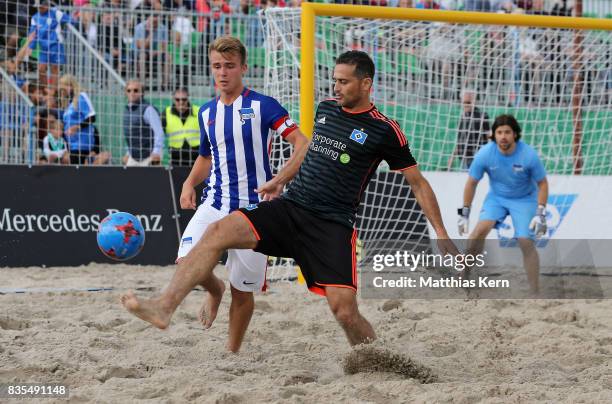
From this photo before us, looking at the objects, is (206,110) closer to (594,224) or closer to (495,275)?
(495,275)

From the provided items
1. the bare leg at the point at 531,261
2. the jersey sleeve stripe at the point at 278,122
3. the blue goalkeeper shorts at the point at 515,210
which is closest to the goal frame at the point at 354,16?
→ the blue goalkeeper shorts at the point at 515,210

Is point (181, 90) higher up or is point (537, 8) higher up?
point (537, 8)

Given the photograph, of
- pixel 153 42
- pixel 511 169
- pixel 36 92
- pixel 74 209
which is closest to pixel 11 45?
pixel 36 92

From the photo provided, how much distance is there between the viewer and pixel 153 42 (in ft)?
39.8

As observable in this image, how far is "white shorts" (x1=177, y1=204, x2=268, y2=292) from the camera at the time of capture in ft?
19.0

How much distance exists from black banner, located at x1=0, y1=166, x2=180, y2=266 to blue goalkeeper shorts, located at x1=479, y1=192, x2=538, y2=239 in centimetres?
368

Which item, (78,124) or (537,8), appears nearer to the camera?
(78,124)

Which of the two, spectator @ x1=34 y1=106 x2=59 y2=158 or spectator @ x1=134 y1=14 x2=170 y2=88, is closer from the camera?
spectator @ x1=34 y1=106 x2=59 y2=158

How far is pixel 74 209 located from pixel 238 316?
4.96 meters

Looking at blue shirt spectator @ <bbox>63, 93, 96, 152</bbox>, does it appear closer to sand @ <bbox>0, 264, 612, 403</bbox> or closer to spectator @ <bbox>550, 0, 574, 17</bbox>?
sand @ <bbox>0, 264, 612, 403</bbox>

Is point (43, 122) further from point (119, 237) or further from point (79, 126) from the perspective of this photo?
point (119, 237)

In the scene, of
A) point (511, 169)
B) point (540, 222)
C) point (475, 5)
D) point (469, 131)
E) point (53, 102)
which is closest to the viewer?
point (540, 222)

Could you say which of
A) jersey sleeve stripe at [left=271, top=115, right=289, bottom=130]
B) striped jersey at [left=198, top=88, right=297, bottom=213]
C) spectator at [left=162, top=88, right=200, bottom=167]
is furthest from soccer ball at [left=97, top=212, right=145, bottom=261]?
spectator at [left=162, top=88, right=200, bottom=167]

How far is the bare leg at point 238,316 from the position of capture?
604 centimetres
